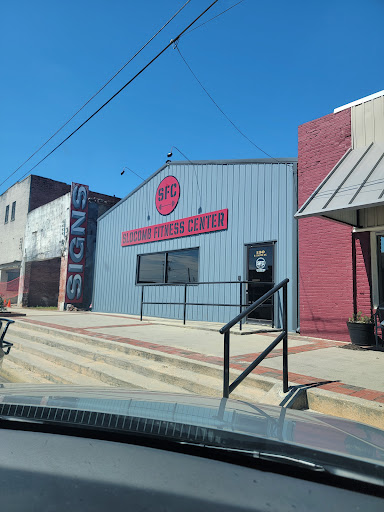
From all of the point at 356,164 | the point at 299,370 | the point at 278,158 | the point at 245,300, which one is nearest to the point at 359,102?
the point at 356,164

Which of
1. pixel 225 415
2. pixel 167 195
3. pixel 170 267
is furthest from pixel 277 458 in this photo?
pixel 167 195

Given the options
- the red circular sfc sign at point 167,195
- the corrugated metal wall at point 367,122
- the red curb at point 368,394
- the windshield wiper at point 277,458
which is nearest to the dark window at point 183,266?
the red circular sfc sign at point 167,195

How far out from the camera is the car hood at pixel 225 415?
4.42ft

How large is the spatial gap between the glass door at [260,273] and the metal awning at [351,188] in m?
2.73

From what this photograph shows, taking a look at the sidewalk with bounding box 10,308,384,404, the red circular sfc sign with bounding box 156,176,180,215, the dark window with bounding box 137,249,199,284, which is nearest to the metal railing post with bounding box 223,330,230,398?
the sidewalk with bounding box 10,308,384,404

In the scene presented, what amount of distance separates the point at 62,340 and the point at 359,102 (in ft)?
25.1

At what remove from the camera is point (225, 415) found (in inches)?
64.6

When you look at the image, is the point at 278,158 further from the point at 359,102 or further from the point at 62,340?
the point at 62,340

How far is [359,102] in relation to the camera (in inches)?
Result: 292

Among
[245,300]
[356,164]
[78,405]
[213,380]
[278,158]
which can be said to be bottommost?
[213,380]

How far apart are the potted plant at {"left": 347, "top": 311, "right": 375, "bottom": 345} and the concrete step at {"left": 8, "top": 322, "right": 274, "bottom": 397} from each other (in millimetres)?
3274

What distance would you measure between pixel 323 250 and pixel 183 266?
518 cm

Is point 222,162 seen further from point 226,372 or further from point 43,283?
point 43,283

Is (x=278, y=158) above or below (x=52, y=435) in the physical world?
above
